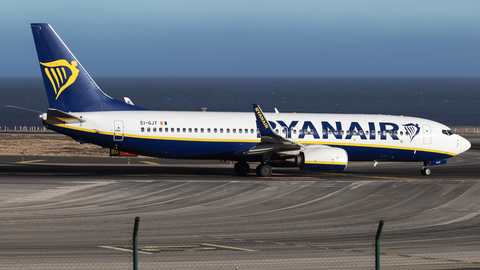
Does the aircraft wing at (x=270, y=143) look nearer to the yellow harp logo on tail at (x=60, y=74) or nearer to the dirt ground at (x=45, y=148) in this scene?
A: the yellow harp logo on tail at (x=60, y=74)

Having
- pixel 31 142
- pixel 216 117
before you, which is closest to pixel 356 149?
pixel 216 117

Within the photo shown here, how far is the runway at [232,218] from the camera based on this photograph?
1659 cm

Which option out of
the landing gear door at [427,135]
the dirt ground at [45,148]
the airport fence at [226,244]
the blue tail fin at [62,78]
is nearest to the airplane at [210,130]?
the blue tail fin at [62,78]

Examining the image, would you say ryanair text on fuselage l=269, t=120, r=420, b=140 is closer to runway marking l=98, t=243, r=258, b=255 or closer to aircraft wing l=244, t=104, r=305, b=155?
aircraft wing l=244, t=104, r=305, b=155

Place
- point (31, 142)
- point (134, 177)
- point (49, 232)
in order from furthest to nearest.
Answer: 1. point (31, 142)
2. point (134, 177)
3. point (49, 232)

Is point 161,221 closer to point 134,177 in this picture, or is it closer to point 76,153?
point 134,177

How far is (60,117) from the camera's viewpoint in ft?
113

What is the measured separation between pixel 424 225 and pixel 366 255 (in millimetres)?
6225

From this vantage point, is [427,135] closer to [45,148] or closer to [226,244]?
[226,244]

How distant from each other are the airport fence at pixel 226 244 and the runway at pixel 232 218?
35 mm

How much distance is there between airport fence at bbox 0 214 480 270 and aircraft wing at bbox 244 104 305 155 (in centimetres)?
1336

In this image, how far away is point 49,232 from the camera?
65.1 feet

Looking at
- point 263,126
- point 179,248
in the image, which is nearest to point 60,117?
point 263,126

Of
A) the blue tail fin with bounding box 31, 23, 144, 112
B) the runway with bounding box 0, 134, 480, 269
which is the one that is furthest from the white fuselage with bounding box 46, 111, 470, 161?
the runway with bounding box 0, 134, 480, 269
